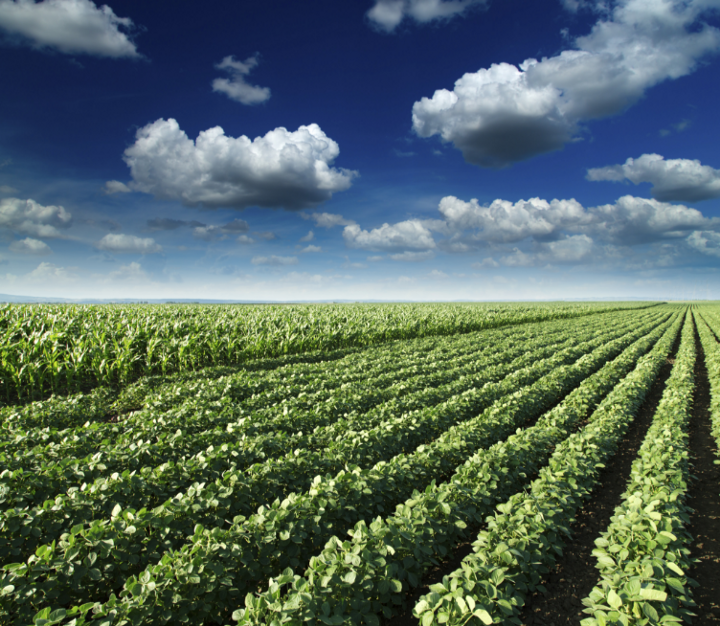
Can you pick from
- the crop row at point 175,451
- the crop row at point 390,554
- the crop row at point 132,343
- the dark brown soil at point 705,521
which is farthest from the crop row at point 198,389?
the dark brown soil at point 705,521

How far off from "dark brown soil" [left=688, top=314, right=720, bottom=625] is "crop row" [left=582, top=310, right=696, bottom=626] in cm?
25

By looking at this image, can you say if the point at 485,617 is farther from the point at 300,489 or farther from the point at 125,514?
the point at 125,514

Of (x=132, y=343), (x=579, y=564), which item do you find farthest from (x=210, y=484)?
(x=132, y=343)

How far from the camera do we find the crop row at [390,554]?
9.85 feet

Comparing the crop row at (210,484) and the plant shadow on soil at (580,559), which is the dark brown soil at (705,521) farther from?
the crop row at (210,484)

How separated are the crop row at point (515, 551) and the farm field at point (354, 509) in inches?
1.1

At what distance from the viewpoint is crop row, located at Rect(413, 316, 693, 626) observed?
3.10 m

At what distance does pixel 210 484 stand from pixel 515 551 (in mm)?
3494

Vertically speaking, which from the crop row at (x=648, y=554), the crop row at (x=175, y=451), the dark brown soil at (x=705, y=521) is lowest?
the dark brown soil at (x=705, y=521)

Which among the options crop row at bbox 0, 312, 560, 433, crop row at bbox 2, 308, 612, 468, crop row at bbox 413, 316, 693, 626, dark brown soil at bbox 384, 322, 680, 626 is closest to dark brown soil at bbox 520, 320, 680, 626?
dark brown soil at bbox 384, 322, 680, 626

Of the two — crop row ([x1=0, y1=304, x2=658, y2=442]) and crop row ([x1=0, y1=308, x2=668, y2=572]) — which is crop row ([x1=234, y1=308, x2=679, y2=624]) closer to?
crop row ([x1=0, y1=308, x2=668, y2=572])

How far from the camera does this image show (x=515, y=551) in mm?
3695

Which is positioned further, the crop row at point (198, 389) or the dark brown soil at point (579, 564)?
the crop row at point (198, 389)

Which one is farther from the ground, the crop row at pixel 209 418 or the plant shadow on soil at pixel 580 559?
the crop row at pixel 209 418
